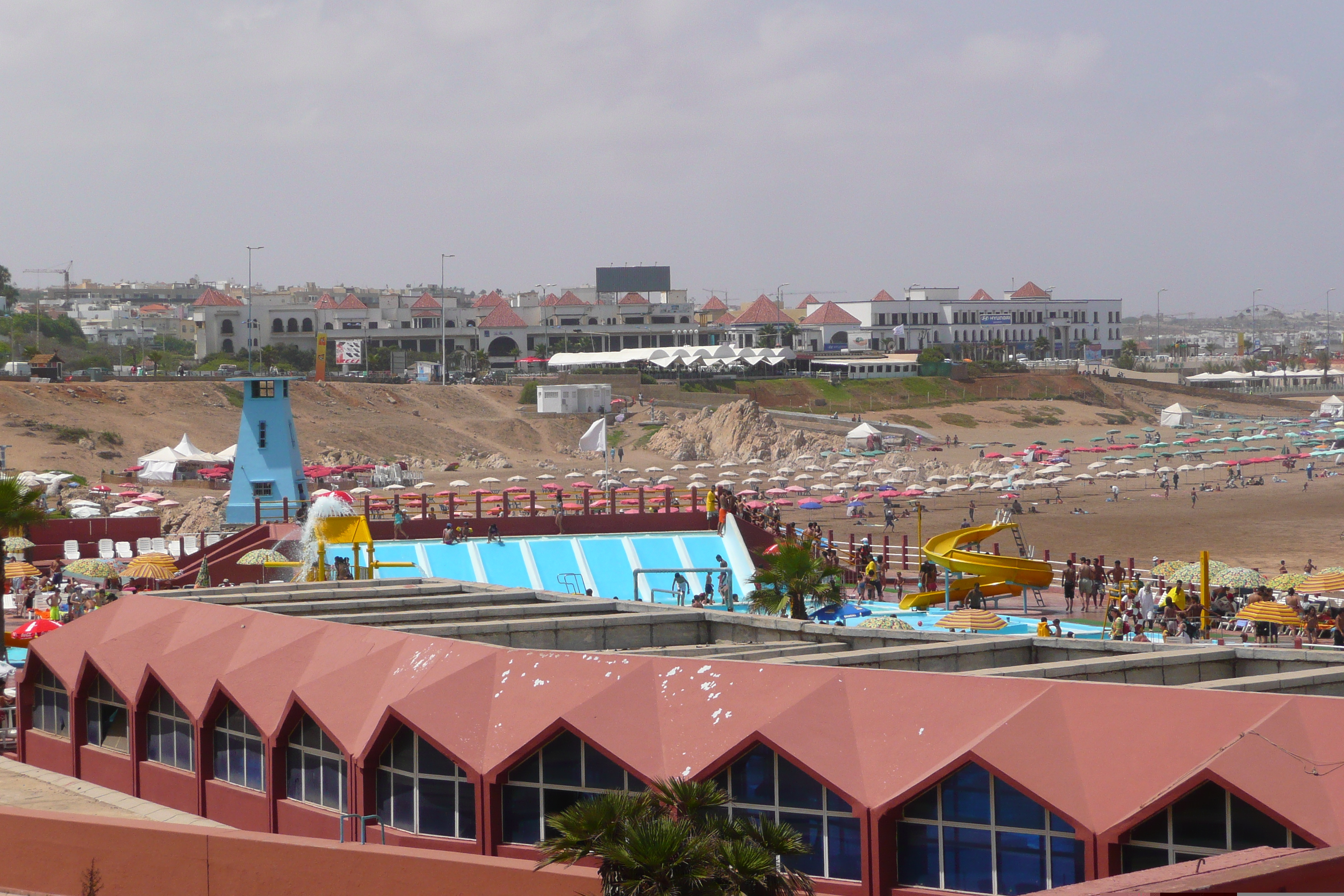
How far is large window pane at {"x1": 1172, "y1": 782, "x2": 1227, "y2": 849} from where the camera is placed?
38.8 ft

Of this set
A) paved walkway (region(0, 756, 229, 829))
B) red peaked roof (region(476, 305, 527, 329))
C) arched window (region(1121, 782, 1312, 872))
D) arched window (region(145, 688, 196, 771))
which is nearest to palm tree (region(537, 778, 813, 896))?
arched window (region(1121, 782, 1312, 872))

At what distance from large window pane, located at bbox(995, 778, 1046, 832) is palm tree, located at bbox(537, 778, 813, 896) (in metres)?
2.74

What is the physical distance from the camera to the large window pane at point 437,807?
15125 millimetres

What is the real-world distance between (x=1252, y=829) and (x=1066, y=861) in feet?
5.09

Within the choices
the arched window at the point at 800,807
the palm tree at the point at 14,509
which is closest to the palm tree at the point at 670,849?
the arched window at the point at 800,807

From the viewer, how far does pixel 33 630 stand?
24922 mm

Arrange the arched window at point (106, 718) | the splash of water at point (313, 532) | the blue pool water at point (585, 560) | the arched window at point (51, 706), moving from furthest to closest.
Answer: the blue pool water at point (585, 560), the splash of water at point (313, 532), the arched window at point (51, 706), the arched window at point (106, 718)

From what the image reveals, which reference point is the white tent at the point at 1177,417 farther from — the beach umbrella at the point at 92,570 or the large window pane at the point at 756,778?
the large window pane at the point at 756,778

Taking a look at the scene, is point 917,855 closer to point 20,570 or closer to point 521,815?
point 521,815

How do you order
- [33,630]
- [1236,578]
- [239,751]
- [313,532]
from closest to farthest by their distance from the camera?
[239,751], [33,630], [1236,578], [313,532]

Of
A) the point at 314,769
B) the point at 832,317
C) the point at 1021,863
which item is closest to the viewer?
the point at 1021,863

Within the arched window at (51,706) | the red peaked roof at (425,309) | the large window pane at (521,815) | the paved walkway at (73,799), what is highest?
the red peaked roof at (425,309)

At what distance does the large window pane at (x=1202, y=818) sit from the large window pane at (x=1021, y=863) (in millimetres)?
1148

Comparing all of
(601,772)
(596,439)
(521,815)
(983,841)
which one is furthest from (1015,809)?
(596,439)
